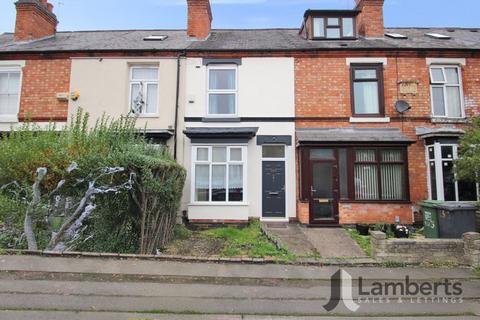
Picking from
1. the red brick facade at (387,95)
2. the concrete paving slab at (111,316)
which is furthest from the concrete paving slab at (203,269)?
the red brick facade at (387,95)

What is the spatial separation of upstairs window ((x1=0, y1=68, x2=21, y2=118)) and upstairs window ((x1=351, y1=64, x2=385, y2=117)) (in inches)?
503

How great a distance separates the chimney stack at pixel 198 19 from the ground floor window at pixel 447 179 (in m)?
9.75

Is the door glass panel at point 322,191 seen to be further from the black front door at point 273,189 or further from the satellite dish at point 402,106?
the satellite dish at point 402,106

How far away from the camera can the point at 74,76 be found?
1184 cm

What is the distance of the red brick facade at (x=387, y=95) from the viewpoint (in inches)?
439

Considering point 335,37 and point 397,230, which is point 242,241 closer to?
point 397,230

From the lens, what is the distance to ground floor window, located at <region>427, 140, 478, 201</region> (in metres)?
10.2

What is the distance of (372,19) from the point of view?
1285 cm

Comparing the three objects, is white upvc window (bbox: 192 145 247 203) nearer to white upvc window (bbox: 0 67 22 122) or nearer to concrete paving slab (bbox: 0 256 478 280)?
concrete paving slab (bbox: 0 256 478 280)

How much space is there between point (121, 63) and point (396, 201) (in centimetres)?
1102

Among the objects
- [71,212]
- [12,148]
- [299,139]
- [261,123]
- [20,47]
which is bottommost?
[71,212]

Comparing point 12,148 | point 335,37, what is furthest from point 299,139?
point 12,148

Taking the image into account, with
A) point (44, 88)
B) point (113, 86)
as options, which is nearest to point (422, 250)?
point (113, 86)

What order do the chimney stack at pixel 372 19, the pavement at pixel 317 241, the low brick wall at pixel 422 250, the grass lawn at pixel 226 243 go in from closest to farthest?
the low brick wall at pixel 422 250 → the grass lawn at pixel 226 243 → the pavement at pixel 317 241 → the chimney stack at pixel 372 19
